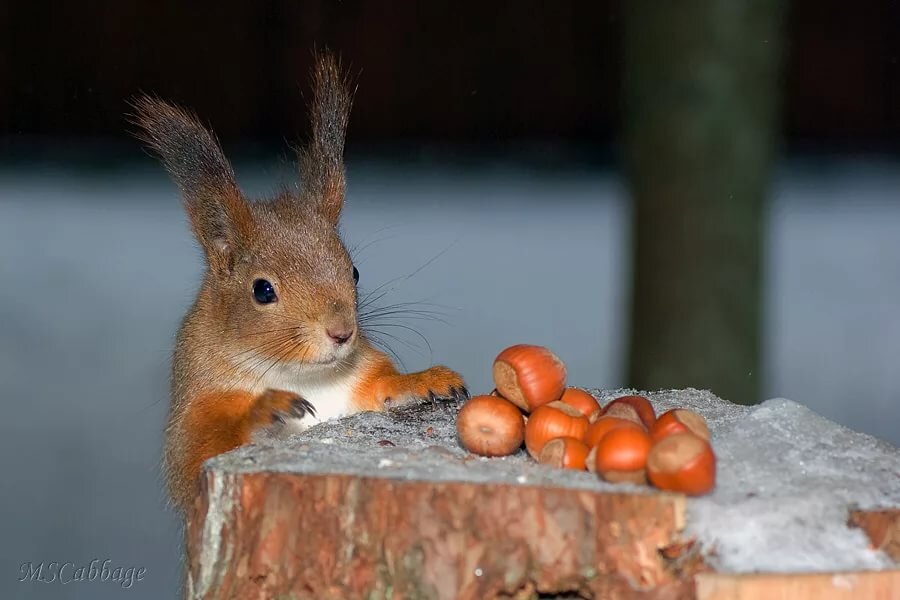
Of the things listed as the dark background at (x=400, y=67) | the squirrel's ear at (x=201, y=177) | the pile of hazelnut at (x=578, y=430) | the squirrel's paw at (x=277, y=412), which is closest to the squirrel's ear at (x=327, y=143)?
the squirrel's ear at (x=201, y=177)

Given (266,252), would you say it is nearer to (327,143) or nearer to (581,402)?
(327,143)

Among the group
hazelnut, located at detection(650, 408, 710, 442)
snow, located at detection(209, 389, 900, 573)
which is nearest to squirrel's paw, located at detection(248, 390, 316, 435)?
snow, located at detection(209, 389, 900, 573)


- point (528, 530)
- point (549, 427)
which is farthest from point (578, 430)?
point (528, 530)

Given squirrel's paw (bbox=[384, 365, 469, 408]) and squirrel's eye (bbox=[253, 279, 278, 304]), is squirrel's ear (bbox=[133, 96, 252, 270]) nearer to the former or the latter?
squirrel's eye (bbox=[253, 279, 278, 304])

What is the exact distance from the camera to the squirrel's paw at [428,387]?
2012 mm

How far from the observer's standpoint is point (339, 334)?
1.93 metres

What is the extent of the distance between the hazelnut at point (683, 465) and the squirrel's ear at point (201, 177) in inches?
38.3

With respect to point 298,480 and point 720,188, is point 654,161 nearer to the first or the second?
point 720,188

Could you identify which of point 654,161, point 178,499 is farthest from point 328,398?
point 654,161

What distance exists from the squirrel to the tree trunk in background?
3.70ft

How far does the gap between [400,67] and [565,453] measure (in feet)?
10.2

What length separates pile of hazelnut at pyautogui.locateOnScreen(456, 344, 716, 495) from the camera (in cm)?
136

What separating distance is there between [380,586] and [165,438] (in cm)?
85

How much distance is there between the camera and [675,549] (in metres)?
1.34
